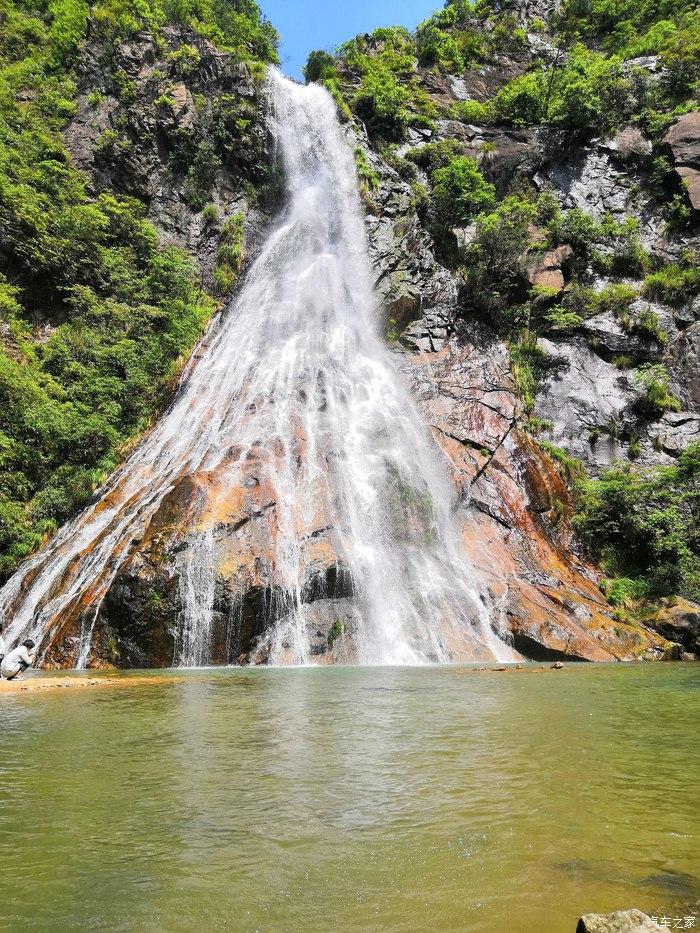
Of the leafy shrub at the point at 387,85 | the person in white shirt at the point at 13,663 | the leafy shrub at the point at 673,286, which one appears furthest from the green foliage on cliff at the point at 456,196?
the person in white shirt at the point at 13,663

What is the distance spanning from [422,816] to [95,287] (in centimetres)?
2776

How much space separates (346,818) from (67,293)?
27.1 meters

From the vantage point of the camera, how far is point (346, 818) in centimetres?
336

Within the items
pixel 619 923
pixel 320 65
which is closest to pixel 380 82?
pixel 320 65

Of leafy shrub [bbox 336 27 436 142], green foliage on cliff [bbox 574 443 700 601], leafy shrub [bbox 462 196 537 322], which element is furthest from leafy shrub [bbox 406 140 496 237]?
green foliage on cliff [bbox 574 443 700 601]

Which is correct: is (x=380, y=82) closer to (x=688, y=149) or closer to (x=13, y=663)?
(x=688, y=149)

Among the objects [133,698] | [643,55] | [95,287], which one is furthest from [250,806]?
[643,55]

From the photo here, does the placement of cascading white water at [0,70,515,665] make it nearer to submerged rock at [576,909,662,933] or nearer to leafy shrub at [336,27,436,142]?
leafy shrub at [336,27,436,142]

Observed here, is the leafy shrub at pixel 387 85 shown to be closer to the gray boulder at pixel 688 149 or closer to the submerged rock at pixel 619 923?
the gray boulder at pixel 688 149

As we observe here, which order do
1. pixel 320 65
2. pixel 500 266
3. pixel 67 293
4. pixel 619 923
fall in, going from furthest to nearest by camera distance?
1. pixel 320 65
2. pixel 500 266
3. pixel 67 293
4. pixel 619 923

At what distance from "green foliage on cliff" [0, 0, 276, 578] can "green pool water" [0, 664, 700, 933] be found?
15.0 m

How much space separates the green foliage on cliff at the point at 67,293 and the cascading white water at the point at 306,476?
1.55 m

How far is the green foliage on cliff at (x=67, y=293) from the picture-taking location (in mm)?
19922

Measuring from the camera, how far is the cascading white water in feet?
45.5
